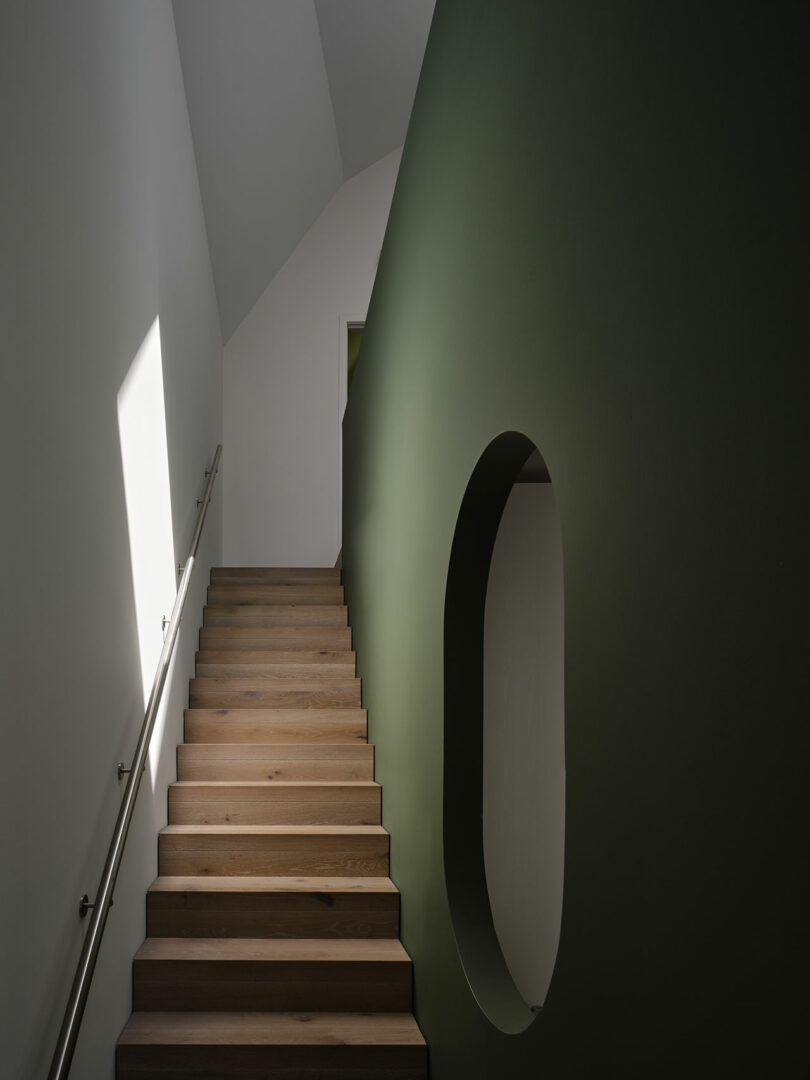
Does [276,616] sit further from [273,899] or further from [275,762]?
[273,899]

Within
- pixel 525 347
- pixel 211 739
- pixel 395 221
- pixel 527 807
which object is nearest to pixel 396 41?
pixel 395 221

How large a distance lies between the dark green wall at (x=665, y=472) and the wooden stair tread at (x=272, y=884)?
4.74 feet

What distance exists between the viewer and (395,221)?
4.01 metres

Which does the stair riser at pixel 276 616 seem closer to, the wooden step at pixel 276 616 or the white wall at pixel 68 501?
the wooden step at pixel 276 616

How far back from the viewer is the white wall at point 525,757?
3865mm

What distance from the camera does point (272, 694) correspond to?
16.3 ft

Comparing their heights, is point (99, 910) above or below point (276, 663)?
below

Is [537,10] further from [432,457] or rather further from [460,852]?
[460,852]

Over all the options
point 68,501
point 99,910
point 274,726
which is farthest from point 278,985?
point 68,501

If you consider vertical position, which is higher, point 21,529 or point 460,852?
point 21,529

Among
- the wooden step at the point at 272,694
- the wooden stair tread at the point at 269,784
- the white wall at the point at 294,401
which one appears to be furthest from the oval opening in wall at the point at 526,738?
the white wall at the point at 294,401

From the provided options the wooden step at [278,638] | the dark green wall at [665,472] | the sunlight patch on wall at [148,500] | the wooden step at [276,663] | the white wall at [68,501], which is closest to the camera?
the dark green wall at [665,472]

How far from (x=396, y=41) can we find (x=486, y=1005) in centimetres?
669

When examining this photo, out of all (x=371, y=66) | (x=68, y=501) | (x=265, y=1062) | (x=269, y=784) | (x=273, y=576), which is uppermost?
(x=371, y=66)
